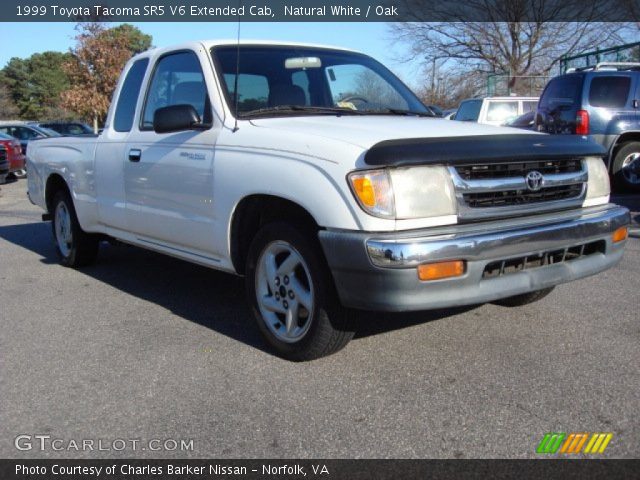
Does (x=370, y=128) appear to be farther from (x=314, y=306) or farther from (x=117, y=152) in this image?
(x=117, y=152)

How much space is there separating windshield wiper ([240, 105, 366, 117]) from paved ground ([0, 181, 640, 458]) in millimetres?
1413

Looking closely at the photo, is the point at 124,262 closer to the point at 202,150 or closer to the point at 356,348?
the point at 202,150

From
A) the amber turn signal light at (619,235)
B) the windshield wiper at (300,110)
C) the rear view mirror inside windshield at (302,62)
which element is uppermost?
the rear view mirror inside windshield at (302,62)

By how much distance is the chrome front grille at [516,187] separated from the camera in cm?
347

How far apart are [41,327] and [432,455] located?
3.13m

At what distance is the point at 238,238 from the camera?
4.24 metres

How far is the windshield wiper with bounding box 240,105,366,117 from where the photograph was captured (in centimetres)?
442

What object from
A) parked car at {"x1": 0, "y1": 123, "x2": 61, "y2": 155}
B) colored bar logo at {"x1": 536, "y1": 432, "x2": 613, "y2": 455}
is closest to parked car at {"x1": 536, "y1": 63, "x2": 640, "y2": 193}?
colored bar logo at {"x1": 536, "y1": 432, "x2": 613, "y2": 455}

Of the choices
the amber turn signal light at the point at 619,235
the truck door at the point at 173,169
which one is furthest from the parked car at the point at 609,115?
the truck door at the point at 173,169

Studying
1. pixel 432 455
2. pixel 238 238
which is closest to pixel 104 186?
pixel 238 238

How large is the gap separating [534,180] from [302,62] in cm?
207

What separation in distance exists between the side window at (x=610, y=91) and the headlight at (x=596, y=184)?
6959 mm

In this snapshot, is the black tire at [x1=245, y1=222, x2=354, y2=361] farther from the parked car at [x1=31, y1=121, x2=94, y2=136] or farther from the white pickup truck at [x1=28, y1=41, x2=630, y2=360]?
the parked car at [x1=31, y1=121, x2=94, y2=136]

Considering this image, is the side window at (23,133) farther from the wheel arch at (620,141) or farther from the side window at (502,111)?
the wheel arch at (620,141)
